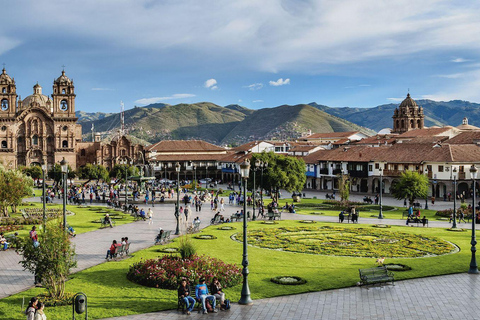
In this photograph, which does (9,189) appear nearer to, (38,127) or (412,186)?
(412,186)

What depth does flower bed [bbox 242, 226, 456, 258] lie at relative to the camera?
84.5 ft

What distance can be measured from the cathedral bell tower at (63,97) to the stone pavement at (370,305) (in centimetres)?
10037

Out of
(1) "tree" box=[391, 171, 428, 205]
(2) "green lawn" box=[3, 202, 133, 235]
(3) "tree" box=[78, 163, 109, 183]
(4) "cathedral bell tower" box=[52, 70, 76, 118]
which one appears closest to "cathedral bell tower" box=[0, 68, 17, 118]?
(4) "cathedral bell tower" box=[52, 70, 76, 118]

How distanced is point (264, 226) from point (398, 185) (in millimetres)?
20159

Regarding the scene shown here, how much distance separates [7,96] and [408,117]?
96511 mm

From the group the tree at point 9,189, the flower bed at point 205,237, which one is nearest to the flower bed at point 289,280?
the flower bed at point 205,237

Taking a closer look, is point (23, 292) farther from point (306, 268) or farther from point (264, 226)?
point (264, 226)

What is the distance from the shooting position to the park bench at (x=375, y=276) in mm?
18797

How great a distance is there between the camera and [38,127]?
10781 centimetres

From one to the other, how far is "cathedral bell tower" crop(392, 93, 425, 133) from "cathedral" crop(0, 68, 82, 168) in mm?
81325

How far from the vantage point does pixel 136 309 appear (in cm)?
1589

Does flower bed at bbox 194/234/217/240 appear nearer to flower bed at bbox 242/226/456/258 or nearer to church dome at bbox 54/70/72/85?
flower bed at bbox 242/226/456/258

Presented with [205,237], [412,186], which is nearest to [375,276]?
[205,237]

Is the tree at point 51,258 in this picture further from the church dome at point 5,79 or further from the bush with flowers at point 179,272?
the church dome at point 5,79
